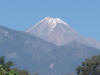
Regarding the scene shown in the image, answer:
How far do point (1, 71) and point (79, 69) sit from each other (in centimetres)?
6785

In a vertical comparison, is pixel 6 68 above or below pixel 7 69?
above

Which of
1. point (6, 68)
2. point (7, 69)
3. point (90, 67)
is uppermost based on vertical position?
point (90, 67)

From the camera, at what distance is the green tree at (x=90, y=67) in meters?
97.3

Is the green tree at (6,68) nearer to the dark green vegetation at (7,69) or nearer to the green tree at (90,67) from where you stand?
the dark green vegetation at (7,69)

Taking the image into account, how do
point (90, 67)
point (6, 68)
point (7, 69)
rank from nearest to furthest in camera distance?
point (7, 69), point (6, 68), point (90, 67)

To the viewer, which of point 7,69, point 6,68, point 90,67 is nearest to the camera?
point 7,69

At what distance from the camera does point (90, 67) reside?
9869 centimetres

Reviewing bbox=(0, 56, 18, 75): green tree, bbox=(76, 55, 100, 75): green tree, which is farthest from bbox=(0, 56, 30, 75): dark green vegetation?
bbox=(76, 55, 100, 75): green tree

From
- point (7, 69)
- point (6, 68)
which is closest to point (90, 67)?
point (6, 68)

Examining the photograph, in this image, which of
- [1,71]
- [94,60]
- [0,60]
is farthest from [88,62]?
[1,71]

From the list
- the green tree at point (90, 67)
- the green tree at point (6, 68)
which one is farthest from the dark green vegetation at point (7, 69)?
the green tree at point (90, 67)

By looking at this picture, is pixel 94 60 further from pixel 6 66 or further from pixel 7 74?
pixel 7 74

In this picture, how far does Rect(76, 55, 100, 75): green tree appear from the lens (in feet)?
319

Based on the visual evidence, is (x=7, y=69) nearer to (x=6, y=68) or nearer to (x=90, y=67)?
(x=6, y=68)
